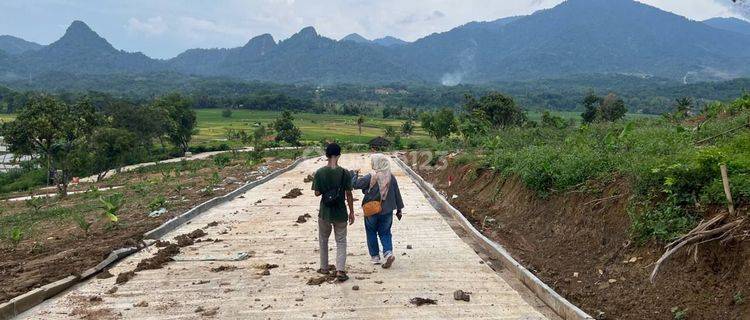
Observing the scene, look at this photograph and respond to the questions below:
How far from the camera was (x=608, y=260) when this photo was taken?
6449 mm

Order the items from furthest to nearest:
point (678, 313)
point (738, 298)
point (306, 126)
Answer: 1. point (306, 126)
2. point (678, 313)
3. point (738, 298)

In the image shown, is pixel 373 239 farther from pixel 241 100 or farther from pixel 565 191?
pixel 241 100

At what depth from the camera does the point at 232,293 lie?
6332mm

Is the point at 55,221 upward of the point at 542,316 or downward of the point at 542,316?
downward

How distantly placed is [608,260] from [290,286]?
373 centimetres

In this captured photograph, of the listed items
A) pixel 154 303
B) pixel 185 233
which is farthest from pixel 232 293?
pixel 185 233

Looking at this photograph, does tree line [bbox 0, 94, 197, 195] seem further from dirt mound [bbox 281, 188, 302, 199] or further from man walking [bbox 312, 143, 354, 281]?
man walking [bbox 312, 143, 354, 281]

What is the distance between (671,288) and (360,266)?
3759mm

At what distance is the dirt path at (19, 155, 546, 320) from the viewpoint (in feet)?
18.8

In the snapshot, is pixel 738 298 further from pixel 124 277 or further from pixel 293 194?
pixel 293 194

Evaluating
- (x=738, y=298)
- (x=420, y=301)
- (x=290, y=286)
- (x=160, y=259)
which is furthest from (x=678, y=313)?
(x=160, y=259)

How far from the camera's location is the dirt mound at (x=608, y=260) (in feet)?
16.1

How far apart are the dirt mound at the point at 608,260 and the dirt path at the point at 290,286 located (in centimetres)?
73

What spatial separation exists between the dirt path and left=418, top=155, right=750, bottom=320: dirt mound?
0.73 meters
